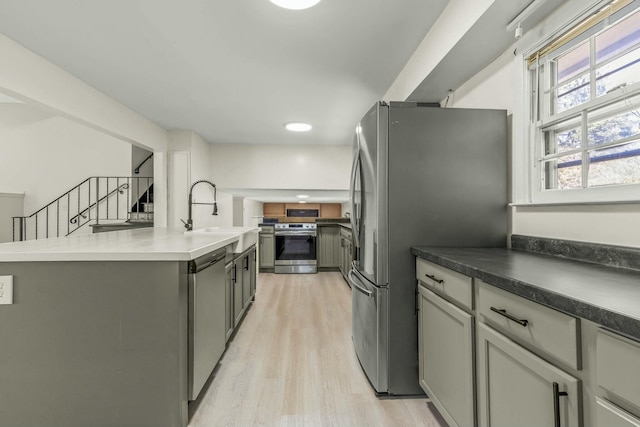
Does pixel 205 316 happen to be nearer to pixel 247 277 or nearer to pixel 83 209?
pixel 247 277

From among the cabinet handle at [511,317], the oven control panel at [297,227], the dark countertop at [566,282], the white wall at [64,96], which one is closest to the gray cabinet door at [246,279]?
the white wall at [64,96]

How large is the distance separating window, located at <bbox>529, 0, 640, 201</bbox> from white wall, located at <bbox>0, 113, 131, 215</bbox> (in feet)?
22.9

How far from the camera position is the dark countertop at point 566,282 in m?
0.66

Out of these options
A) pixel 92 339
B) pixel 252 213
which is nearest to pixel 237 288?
pixel 92 339

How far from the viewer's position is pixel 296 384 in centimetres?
202

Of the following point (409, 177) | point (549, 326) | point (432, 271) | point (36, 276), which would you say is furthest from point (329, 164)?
point (549, 326)

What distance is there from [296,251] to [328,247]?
63 centimetres

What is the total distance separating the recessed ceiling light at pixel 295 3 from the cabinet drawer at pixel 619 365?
1.86 metres

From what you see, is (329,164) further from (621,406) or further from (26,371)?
(621,406)

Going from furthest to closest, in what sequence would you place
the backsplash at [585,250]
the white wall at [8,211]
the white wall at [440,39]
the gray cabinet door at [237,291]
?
1. the white wall at [8,211]
2. the gray cabinet door at [237,291]
3. the white wall at [440,39]
4. the backsplash at [585,250]

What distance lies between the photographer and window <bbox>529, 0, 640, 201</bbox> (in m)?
1.20

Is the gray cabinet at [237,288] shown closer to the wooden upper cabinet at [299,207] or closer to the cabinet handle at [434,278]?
the cabinet handle at [434,278]

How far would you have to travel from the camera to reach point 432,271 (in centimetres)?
161

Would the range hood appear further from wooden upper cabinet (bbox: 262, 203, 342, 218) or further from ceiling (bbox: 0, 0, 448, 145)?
ceiling (bbox: 0, 0, 448, 145)
